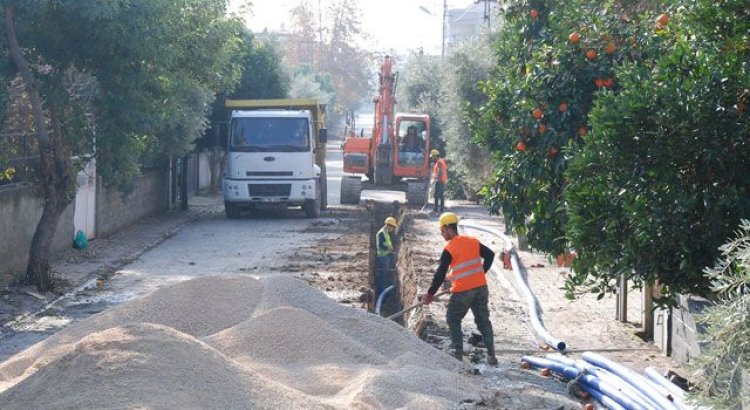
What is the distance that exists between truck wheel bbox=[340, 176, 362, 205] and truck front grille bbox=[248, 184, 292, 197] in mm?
→ 5380

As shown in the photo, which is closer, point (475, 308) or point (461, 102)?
point (475, 308)

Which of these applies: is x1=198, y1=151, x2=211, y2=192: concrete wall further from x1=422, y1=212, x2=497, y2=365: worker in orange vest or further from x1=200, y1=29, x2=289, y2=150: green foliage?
x1=422, y1=212, x2=497, y2=365: worker in orange vest

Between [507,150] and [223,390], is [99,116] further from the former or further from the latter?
[223,390]

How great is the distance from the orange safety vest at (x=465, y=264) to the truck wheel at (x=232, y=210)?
18.5 meters

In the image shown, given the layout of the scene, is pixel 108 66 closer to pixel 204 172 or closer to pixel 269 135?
pixel 269 135

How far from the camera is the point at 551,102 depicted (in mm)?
12148

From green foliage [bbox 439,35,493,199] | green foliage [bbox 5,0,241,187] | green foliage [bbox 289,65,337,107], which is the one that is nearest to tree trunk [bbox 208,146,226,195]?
green foliage [bbox 439,35,493,199]

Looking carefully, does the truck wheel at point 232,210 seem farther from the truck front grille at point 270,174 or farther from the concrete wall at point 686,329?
the concrete wall at point 686,329

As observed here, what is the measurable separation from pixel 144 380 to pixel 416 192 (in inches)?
1027

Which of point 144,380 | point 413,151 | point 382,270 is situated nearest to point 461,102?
point 413,151

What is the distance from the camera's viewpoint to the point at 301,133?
29.3 meters

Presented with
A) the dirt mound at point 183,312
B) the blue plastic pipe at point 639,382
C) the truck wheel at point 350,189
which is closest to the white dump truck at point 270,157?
the truck wheel at point 350,189

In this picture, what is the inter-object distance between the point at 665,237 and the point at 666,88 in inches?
47.2

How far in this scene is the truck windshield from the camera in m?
29.3
